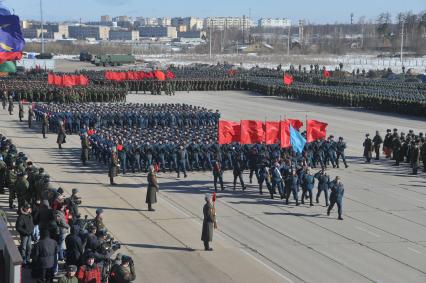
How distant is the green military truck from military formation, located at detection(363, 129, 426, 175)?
63161 mm

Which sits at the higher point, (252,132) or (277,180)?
(252,132)

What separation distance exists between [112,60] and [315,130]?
218ft

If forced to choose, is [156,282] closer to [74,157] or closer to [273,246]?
[273,246]

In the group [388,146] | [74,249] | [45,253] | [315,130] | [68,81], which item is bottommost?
[388,146]

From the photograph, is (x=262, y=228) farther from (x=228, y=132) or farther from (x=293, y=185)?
(x=228, y=132)

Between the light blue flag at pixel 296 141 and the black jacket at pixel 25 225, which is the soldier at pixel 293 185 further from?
the black jacket at pixel 25 225

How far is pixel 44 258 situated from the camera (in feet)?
35.3

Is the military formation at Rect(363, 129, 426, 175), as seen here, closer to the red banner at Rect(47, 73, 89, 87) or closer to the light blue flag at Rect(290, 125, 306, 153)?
the light blue flag at Rect(290, 125, 306, 153)

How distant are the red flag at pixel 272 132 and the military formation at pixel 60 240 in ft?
24.8

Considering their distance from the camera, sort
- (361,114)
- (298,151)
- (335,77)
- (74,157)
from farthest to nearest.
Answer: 1. (335,77)
2. (361,114)
3. (74,157)
4. (298,151)

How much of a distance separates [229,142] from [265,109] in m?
21.7

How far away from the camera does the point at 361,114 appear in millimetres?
41344

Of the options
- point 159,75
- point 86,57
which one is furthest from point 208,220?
point 86,57

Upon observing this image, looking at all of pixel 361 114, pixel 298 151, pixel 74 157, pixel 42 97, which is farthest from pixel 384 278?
pixel 42 97
